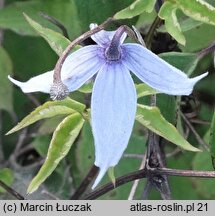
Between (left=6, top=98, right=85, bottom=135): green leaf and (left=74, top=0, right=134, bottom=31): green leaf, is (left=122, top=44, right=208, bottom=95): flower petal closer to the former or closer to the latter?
(left=6, top=98, right=85, bottom=135): green leaf

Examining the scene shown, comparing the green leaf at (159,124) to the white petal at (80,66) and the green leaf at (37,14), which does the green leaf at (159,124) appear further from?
the green leaf at (37,14)

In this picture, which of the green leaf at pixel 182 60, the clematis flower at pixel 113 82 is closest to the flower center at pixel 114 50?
the clematis flower at pixel 113 82

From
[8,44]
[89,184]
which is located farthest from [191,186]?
[8,44]

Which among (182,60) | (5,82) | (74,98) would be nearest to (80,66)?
(182,60)

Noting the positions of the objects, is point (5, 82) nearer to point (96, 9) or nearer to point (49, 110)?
point (96, 9)

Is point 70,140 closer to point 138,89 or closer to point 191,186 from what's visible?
point 138,89

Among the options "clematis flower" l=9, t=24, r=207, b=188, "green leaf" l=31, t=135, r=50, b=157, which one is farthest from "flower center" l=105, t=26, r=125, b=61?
"green leaf" l=31, t=135, r=50, b=157
